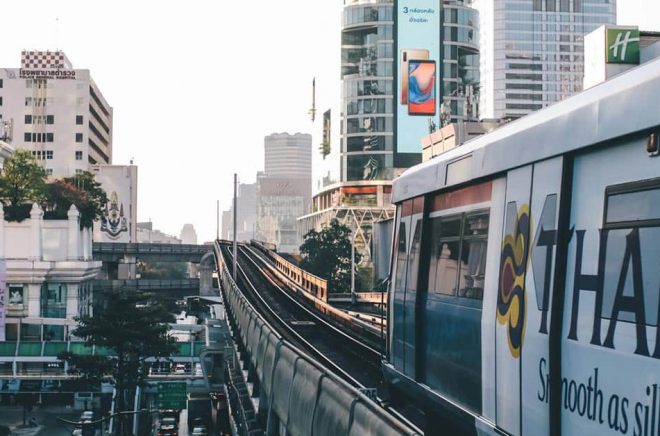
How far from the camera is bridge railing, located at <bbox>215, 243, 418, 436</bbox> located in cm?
812

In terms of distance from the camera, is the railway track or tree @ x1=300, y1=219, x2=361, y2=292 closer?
the railway track

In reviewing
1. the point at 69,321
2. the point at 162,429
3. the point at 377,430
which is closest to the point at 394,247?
the point at 377,430

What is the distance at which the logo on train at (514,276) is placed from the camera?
820 cm

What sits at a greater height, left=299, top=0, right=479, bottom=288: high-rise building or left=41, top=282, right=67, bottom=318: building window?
left=299, top=0, right=479, bottom=288: high-rise building

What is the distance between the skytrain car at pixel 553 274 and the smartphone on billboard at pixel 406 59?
116m

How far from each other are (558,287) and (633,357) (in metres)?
1.26

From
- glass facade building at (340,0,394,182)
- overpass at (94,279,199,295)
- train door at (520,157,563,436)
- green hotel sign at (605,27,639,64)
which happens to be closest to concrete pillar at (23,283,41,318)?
overpass at (94,279,199,295)

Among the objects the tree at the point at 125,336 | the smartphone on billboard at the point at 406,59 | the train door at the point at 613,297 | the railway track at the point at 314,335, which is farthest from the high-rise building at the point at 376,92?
the train door at the point at 613,297

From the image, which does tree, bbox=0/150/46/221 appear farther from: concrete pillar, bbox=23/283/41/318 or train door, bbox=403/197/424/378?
train door, bbox=403/197/424/378

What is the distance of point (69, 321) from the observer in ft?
238

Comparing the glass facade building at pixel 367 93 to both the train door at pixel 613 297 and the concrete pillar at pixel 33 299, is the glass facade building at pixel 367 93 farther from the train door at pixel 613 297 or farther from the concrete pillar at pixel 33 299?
the train door at pixel 613 297

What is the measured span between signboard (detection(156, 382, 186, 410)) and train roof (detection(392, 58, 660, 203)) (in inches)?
1571

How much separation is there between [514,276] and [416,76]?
119826mm

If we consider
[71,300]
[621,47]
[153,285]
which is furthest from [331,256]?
[621,47]
